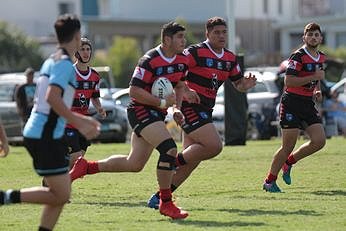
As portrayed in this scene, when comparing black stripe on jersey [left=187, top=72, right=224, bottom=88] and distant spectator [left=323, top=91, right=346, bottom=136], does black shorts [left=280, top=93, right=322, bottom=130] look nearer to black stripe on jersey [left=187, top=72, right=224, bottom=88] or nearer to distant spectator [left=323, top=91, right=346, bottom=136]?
black stripe on jersey [left=187, top=72, right=224, bottom=88]

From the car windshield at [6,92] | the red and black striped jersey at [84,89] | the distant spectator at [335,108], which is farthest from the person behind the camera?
the distant spectator at [335,108]

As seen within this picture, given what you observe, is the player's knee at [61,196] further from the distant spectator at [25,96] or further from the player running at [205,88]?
the distant spectator at [25,96]

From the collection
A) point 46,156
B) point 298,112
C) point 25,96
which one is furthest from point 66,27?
point 25,96

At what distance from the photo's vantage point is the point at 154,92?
10.1 meters

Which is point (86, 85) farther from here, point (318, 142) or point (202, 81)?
point (318, 142)

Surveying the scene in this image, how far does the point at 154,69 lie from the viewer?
1017 centimetres

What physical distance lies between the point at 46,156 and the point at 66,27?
1079 millimetres

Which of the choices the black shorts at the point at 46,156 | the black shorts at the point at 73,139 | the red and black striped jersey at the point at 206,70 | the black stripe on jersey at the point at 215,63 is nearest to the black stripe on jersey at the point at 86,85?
the black shorts at the point at 73,139

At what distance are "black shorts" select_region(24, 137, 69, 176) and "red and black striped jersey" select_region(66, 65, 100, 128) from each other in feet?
13.1

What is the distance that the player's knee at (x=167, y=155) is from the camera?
32.3 feet

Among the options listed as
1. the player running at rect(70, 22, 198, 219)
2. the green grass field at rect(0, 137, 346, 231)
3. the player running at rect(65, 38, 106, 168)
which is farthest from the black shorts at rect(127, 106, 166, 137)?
the player running at rect(65, 38, 106, 168)

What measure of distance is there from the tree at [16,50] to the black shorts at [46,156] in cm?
3889

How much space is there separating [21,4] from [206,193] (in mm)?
46832

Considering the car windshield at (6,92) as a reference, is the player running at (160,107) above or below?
above
